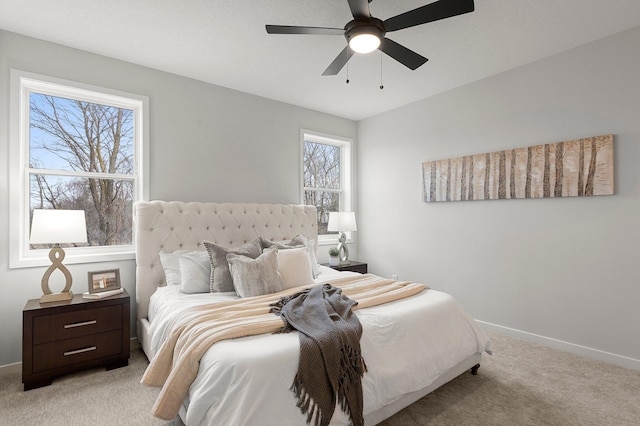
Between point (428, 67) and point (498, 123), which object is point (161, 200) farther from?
point (498, 123)

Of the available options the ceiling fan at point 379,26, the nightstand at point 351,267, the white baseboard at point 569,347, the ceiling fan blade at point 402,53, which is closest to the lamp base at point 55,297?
the ceiling fan at point 379,26

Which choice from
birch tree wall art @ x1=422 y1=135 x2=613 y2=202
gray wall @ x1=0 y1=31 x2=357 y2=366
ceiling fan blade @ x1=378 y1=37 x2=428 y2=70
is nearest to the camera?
ceiling fan blade @ x1=378 y1=37 x2=428 y2=70

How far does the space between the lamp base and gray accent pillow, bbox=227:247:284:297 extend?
1.32 m

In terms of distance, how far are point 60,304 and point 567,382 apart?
3.98 meters

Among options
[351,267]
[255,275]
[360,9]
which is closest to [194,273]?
[255,275]

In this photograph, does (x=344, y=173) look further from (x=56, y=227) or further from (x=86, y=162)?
(x=56, y=227)

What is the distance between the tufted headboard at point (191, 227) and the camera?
10.0ft

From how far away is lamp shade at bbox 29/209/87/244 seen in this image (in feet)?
7.99

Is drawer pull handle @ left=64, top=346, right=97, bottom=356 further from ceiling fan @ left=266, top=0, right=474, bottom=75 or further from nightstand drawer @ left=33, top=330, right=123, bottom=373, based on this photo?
ceiling fan @ left=266, top=0, right=474, bottom=75

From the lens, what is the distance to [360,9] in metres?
1.90

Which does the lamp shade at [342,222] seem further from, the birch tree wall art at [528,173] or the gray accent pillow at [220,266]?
the gray accent pillow at [220,266]

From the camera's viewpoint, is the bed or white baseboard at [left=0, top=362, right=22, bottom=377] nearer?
the bed

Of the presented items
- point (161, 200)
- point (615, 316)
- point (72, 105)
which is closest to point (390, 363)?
point (615, 316)

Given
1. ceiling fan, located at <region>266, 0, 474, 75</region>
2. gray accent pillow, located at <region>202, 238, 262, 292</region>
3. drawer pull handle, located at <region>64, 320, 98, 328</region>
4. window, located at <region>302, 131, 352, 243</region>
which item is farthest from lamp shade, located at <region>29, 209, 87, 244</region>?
window, located at <region>302, 131, 352, 243</region>
